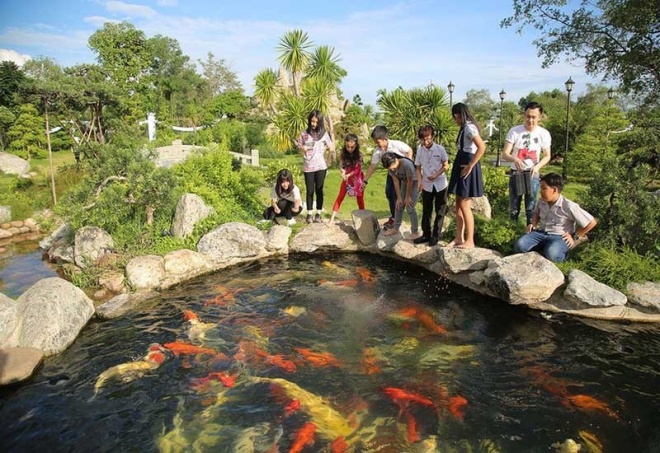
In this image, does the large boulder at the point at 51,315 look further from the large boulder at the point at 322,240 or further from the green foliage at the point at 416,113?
the green foliage at the point at 416,113

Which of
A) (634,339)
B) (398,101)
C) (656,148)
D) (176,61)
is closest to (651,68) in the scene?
(656,148)

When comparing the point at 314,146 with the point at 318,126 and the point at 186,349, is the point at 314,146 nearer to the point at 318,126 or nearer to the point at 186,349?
the point at 318,126

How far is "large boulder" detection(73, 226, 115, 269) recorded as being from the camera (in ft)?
23.7

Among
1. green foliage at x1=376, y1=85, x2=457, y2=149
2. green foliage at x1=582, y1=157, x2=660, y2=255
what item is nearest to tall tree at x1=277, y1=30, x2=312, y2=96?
green foliage at x1=376, y1=85, x2=457, y2=149

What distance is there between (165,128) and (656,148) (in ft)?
84.5

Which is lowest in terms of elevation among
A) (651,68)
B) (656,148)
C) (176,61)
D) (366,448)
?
(366,448)

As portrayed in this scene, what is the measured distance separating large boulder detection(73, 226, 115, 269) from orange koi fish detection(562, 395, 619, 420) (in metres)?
6.71

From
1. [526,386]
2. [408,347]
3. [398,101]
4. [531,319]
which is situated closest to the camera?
[526,386]

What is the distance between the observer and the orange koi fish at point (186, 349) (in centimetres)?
485

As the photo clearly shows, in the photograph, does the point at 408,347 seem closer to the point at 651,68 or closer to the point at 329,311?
the point at 329,311

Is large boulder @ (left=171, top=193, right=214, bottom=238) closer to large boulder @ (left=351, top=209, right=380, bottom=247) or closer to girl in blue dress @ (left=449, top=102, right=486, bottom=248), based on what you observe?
large boulder @ (left=351, top=209, right=380, bottom=247)

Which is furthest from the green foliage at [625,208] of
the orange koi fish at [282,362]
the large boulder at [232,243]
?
the large boulder at [232,243]

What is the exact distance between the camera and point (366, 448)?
347 centimetres

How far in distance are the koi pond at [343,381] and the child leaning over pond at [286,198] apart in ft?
9.08
